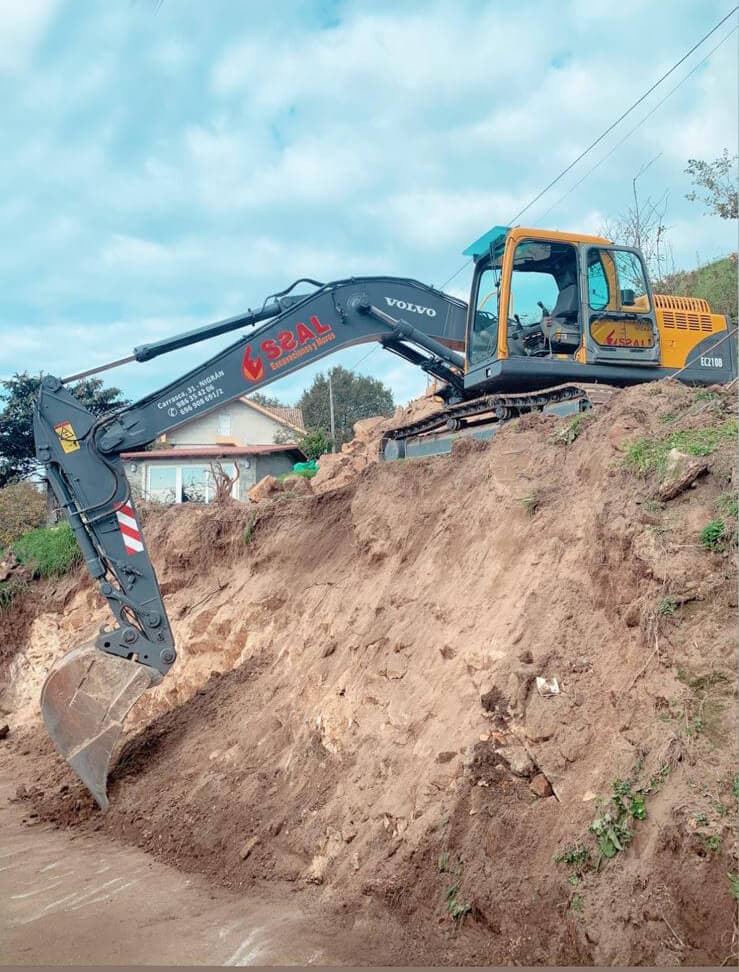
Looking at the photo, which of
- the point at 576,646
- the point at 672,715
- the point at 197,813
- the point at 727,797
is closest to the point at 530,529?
the point at 576,646

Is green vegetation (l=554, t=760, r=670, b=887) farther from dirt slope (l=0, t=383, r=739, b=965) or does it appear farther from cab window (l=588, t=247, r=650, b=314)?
cab window (l=588, t=247, r=650, b=314)

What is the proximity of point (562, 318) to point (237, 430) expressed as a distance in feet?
85.0

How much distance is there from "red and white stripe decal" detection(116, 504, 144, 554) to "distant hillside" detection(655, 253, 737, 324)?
48.2ft

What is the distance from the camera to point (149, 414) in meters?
8.60

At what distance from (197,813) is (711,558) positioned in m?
4.87

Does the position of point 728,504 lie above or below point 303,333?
below

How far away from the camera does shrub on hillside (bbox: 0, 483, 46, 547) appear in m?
21.5

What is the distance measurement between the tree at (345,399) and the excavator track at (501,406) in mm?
36796

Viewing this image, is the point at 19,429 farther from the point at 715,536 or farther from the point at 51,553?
the point at 715,536

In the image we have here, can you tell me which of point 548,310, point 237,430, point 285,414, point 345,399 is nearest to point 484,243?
point 548,310

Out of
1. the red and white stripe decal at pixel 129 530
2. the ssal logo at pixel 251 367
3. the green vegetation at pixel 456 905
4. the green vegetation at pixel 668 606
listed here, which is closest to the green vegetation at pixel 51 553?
the red and white stripe decal at pixel 129 530

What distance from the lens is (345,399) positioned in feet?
163

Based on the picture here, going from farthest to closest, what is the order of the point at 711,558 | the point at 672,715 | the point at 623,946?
the point at 711,558
the point at 672,715
the point at 623,946

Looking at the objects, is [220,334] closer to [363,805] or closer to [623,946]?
[363,805]
